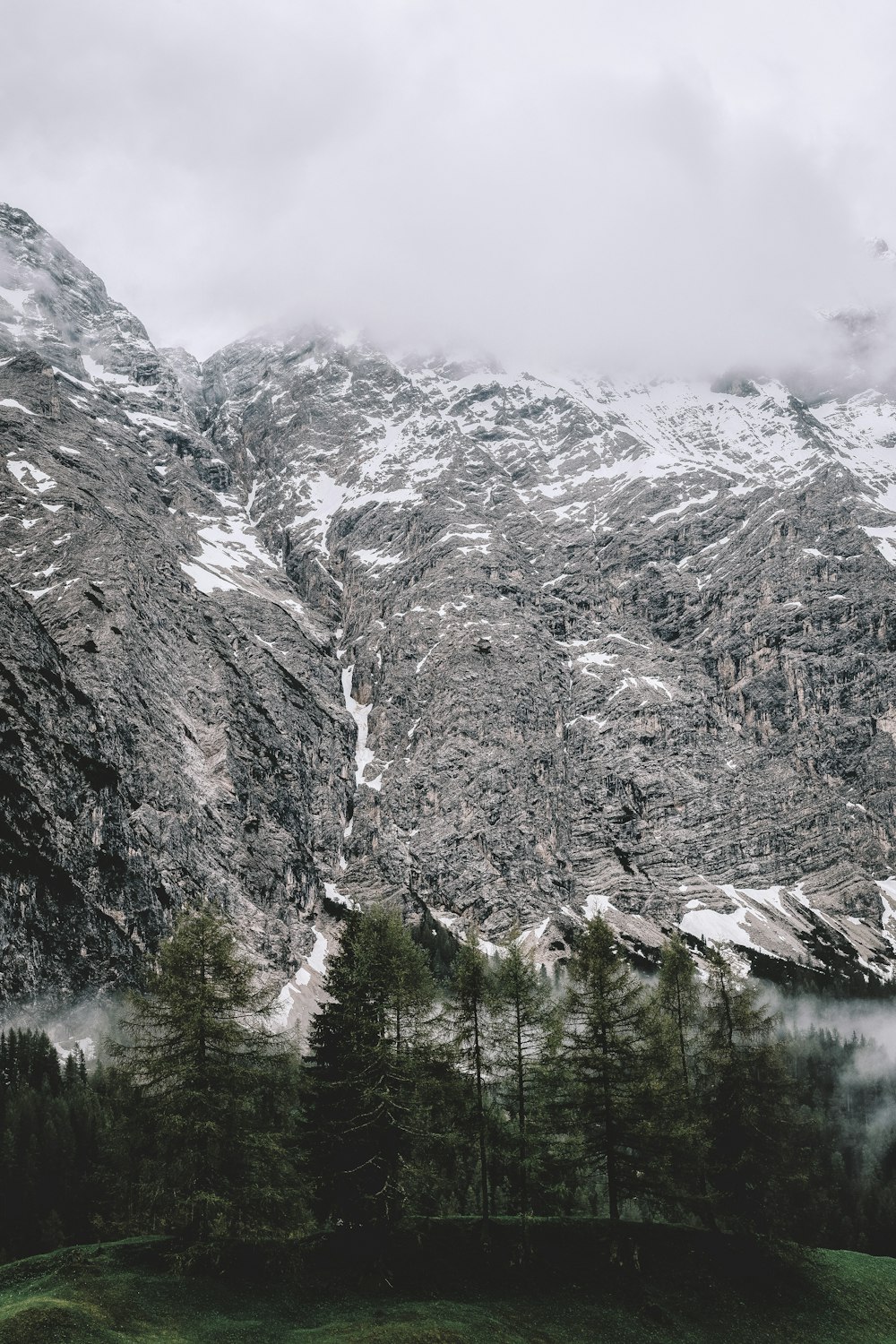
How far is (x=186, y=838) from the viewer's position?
120312 mm

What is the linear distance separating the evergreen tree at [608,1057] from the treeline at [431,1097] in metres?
0.08

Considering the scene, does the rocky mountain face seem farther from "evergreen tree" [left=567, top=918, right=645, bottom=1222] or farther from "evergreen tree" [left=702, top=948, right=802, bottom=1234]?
"evergreen tree" [left=702, top=948, right=802, bottom=1234]

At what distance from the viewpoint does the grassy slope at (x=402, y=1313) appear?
76.0 ft

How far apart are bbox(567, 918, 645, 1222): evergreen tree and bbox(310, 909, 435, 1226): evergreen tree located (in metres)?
6.25

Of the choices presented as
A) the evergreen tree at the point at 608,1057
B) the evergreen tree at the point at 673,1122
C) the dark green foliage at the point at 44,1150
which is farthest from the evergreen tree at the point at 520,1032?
the dark green foliage at the point at 44,1150

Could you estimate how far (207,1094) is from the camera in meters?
27.0

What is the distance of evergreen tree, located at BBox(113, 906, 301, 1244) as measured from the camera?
2650 cm

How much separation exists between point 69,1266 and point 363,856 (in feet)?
438

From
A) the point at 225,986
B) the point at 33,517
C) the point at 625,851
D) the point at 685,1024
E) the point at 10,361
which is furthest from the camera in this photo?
the point at 10,361

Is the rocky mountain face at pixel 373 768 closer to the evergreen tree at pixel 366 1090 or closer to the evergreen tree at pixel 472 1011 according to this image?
the evergreen tree at pixel 472 1011

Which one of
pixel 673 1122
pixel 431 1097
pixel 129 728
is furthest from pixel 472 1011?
pixel 129 728

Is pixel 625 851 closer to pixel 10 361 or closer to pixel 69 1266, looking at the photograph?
pixel 69 1266

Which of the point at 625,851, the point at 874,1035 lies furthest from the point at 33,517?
the point at 874,1035

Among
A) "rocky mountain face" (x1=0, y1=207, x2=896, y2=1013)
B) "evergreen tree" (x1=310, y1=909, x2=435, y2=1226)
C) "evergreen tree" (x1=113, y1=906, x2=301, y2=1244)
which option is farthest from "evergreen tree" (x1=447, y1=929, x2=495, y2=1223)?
"rocky mountain face" (x1=0, y1=207, x2=896, y2=1013)
